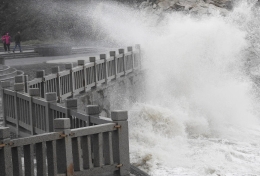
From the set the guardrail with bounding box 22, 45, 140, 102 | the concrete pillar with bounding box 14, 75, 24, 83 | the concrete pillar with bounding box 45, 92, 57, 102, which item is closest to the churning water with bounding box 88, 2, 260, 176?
the guardrail with bounding box 22, 45, 140, 102

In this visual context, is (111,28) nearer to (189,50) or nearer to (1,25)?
(1,25)

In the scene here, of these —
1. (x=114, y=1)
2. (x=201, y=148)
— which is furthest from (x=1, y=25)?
(x=201, y=148)

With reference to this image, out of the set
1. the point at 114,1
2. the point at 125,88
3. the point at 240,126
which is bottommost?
the point at 240,126

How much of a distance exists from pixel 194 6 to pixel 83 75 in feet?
95.7

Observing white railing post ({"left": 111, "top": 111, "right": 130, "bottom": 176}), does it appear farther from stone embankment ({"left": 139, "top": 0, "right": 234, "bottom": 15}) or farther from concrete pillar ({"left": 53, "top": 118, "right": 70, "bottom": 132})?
stone embankment ({"left": 139, "top": 0, "right": 234, "bottom": 15})

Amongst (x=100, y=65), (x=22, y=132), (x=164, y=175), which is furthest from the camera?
(x=100, y=65)

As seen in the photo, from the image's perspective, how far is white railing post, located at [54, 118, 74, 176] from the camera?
8.97 metres

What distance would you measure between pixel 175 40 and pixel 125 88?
27.7ft

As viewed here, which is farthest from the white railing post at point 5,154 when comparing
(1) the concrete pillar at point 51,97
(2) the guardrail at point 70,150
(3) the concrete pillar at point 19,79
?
(3) the concrete pillar at point 19,79

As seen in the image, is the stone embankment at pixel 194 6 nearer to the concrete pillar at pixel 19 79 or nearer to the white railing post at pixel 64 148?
the concrete pillar at pixel 19 79

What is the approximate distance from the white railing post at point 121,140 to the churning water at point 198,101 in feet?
19.6

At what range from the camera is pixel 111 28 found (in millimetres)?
56562

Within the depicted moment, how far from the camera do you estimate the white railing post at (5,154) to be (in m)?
8.20

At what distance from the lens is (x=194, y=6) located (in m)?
47.4
